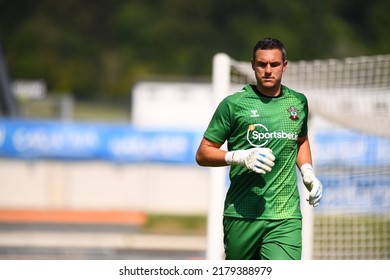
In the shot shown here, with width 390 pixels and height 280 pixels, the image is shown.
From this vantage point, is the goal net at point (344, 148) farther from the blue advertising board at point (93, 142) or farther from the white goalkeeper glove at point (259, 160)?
the blue advertising board at point (93, 142)

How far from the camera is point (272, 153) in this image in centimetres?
636

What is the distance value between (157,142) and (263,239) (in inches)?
814

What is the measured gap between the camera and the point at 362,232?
12.6m

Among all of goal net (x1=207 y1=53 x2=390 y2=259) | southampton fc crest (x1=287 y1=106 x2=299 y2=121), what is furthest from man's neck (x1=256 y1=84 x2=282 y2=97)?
goal net (x1=207 y1=53 x2=390 y2=259)

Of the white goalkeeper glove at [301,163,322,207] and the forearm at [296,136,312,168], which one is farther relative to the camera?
the forearm at [296,136,312,168]

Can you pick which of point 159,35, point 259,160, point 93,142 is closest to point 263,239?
point 259,160

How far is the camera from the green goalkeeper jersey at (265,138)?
643 centimetres

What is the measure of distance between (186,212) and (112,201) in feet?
6.14

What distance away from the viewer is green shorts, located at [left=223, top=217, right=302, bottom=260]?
21.0 ft

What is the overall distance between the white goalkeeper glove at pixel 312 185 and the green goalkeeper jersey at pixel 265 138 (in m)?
0.09

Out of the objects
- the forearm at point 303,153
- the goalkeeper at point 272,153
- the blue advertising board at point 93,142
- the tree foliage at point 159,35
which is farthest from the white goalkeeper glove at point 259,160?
the tree foliage at point 159,35

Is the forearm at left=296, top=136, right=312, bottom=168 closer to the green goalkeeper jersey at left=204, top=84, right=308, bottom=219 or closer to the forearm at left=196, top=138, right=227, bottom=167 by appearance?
the green goalkeeper jersey at left=204, top=84, right=308, bottom=219

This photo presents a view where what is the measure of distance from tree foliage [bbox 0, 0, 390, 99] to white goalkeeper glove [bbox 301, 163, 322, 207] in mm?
54557

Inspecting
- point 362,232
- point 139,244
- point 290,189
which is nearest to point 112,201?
point 139,244
